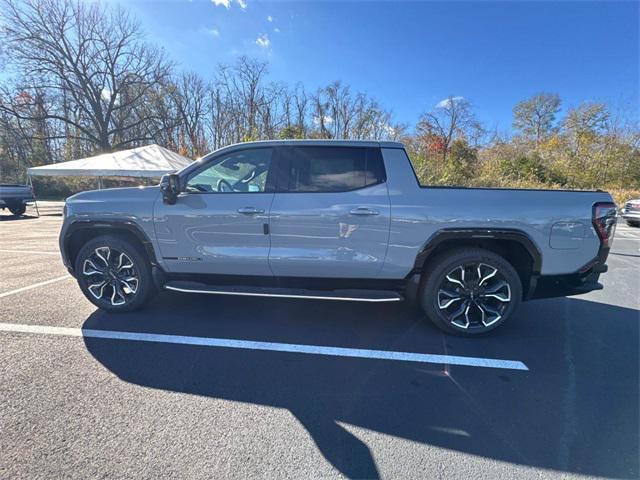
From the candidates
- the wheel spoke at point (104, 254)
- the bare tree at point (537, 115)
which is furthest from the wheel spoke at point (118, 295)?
the bare tree at point (537, 115)

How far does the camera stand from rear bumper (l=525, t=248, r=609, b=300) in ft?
9.27

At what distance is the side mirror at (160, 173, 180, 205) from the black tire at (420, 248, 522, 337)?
2.72m

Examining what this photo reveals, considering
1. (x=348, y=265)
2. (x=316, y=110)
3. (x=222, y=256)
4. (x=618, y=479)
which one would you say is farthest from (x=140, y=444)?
(x=316, y=110)

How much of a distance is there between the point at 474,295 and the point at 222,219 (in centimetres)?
271

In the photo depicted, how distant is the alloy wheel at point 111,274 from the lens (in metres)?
3.42

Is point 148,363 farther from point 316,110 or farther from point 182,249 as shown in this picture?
point 316,110

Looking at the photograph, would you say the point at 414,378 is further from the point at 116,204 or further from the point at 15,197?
the point at 15,197

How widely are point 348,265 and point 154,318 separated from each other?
2290mm

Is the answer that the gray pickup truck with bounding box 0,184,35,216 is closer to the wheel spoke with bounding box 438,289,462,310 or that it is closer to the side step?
the side step

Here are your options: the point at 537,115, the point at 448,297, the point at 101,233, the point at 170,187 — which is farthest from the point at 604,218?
the point at 537,115

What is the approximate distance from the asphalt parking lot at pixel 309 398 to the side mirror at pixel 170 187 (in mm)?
1355

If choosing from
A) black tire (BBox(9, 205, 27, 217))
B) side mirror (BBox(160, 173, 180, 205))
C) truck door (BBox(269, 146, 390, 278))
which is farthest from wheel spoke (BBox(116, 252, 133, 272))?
black tire (BBox(9, 205, 27, 217))

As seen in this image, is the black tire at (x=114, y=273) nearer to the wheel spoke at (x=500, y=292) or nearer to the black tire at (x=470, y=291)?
the black tire at (x=470, y=291)

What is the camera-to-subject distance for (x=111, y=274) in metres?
3.44
